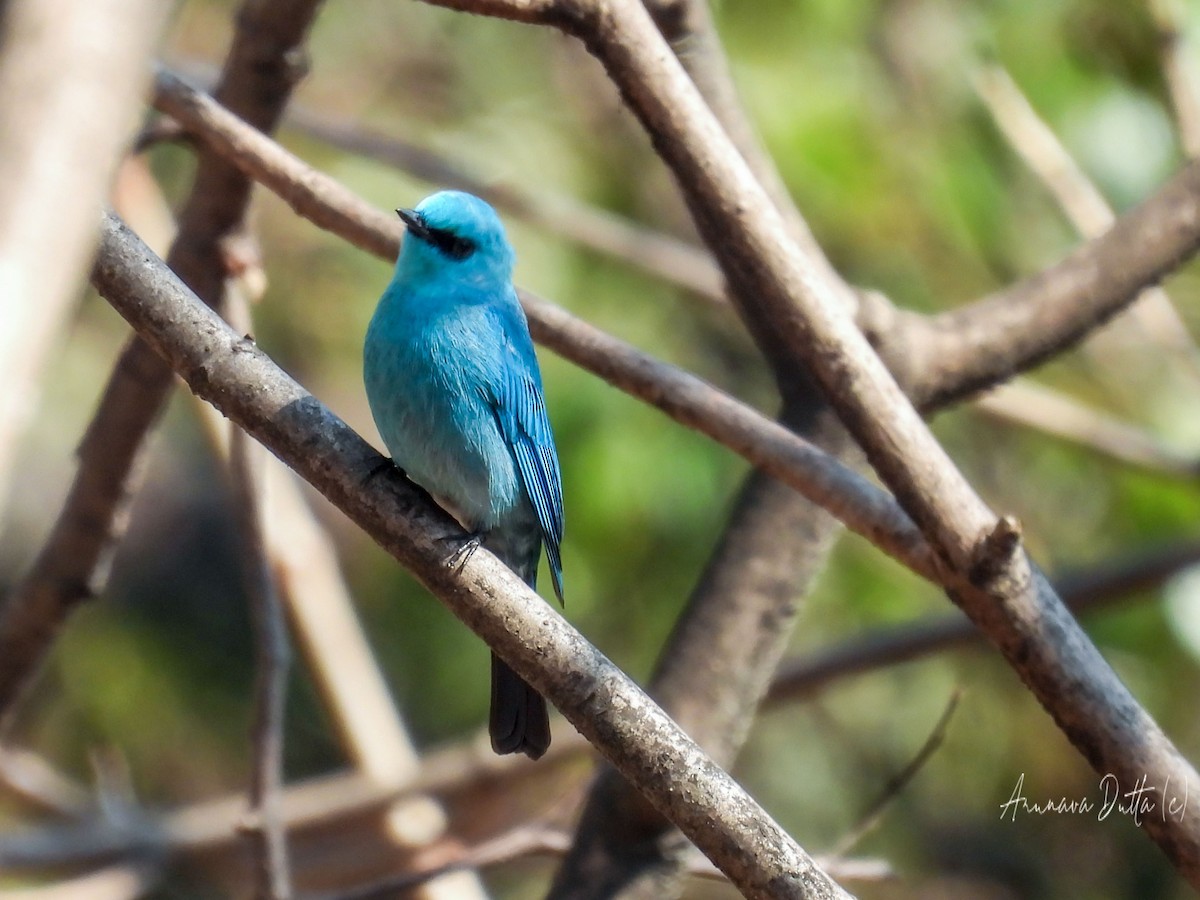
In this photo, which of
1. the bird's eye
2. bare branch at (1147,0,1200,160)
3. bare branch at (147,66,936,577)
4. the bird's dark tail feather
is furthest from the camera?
bare branch at (1147,0,1200,160)

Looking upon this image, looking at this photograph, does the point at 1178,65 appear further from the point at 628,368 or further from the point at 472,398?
the point at 472,398

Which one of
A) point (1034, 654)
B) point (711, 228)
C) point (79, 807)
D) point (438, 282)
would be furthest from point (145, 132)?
point (1034, 654)

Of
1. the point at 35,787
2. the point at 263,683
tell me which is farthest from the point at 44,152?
the point at 35,787

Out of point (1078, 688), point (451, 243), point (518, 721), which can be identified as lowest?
point (1078, 688)

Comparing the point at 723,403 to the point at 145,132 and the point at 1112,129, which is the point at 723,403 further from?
the point at 1112,129

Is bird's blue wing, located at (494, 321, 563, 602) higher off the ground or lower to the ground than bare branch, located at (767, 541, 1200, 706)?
higher

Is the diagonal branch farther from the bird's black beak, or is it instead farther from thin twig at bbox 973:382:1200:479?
thin twig at bbox 973:382:1200:479

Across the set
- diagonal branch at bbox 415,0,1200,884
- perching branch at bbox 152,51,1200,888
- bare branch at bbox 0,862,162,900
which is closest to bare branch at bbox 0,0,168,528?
diagonal branch at bbox 415,0,1200,884

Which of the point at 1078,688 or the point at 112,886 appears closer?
the point at 1078,688
